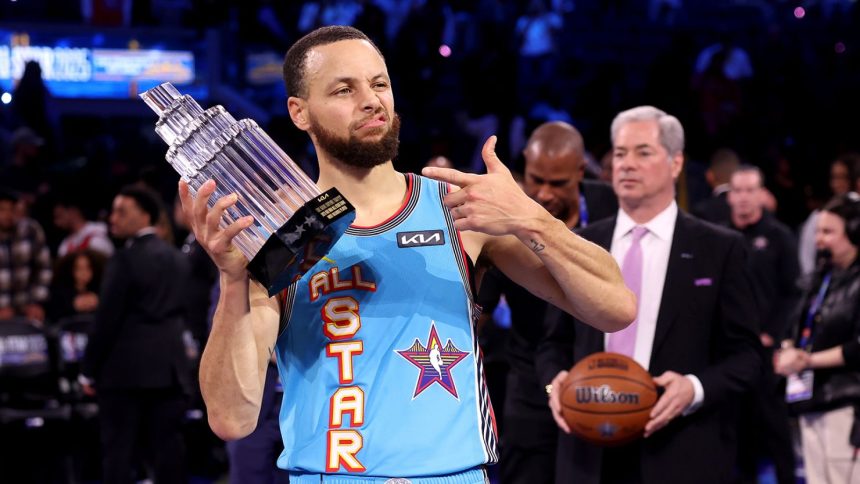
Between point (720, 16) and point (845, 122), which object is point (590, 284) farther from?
point (720, 16)

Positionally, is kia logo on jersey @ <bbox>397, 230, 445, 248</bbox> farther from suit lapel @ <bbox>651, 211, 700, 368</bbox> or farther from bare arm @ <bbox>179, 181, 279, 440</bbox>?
suit lapel @ <bbox>651, 211, 700, 368</bbox>

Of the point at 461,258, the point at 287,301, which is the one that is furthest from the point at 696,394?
the point at 287,301

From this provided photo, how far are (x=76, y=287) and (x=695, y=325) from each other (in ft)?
21.0


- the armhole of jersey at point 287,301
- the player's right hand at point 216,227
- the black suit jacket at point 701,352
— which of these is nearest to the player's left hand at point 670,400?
the black suit jacket at point 701,352

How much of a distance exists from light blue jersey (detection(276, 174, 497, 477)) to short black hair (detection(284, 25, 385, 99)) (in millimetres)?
474

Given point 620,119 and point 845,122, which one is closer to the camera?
point 620,119

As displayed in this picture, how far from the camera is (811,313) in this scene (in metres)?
6.77

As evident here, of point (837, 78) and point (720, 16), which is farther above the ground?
point (720, 16)

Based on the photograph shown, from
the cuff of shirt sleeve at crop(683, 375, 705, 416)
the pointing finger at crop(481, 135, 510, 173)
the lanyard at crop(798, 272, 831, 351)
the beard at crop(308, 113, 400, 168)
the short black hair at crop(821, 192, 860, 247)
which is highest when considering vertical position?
the short black hair at crop(821, 192, 860, 247)

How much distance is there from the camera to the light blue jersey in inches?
120

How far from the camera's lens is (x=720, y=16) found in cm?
1714

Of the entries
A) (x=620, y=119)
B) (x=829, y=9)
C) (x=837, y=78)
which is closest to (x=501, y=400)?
(x=620, y=119)

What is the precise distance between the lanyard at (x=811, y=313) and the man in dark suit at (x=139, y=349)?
4.18 meters

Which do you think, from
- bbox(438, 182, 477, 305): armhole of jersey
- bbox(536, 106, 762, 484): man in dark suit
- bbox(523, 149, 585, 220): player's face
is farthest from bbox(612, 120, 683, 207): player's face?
bbox(438, 182, 477, 305): armhole of jersey
